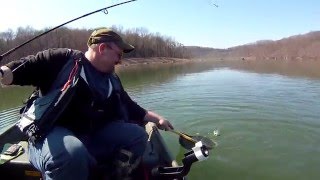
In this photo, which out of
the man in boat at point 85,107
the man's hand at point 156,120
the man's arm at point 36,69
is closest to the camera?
the man in boat at point 85,107

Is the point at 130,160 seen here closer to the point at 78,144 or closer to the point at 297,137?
the point at 78,144

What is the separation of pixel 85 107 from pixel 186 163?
1.06 m

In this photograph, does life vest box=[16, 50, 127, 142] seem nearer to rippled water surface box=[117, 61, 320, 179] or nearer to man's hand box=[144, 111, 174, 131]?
man's hand box=[144, 111, 174, 131]

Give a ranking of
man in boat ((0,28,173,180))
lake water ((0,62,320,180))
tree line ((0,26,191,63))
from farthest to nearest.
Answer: tree line ((0,26,191,63))
lake water ((0,62,320,180))
man in boat ((0,28,173,180))

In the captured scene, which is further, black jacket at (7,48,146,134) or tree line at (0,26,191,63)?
tree line at (0,26,191,63)

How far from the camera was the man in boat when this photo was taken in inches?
115

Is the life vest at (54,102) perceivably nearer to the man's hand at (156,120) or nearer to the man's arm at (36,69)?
the man's arm at (36,69)

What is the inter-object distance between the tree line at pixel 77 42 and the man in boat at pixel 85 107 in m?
36.4

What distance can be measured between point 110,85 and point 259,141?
5263 mm

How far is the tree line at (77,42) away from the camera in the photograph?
53938 millimetres

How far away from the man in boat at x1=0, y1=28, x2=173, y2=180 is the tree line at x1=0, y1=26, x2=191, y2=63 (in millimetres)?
36368

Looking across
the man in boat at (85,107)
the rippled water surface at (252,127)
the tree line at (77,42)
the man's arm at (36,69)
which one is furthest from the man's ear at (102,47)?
the tree line at (77,42)

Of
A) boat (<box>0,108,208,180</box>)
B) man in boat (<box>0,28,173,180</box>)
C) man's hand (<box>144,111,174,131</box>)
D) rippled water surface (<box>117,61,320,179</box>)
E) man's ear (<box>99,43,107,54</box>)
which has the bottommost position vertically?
rippled water surface (<box>117,61,320,179</box>)

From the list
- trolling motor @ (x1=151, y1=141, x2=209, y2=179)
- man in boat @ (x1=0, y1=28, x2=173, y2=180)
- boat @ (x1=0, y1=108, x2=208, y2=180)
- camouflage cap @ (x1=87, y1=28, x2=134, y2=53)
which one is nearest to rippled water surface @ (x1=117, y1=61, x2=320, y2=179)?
boat @ (x1=0, y1=108, x2=208, y2=180)
